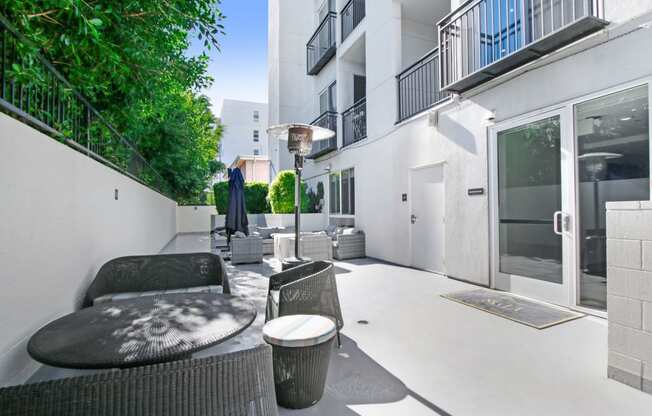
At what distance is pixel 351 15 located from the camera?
360 inches

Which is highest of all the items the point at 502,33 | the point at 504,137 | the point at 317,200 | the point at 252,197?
the point at 502,33

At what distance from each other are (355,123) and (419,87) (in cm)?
283

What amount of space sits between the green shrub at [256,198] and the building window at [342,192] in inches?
206

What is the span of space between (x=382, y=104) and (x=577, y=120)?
14.2 ft

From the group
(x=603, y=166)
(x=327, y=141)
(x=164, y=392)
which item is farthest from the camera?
(x=327, y=141)

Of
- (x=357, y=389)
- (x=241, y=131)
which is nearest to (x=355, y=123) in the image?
(x=357, y=389)

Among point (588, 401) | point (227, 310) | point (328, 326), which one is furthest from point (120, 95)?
point (588, 401)

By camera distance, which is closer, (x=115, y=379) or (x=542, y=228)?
(x=115, y=379)

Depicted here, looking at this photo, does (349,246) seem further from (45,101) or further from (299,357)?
(45,101)

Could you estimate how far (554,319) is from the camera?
135 inches

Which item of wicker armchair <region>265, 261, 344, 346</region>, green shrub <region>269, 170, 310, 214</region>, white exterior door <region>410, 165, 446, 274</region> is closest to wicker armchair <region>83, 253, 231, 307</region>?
wicker armchair <region>265, 261, 344, 346</region>

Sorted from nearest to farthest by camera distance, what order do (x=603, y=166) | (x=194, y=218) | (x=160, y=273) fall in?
(x=160, y=273), (x=603, y=166), (x=194, y=218)

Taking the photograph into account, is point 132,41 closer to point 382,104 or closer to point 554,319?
point 554,319

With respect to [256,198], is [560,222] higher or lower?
lower
